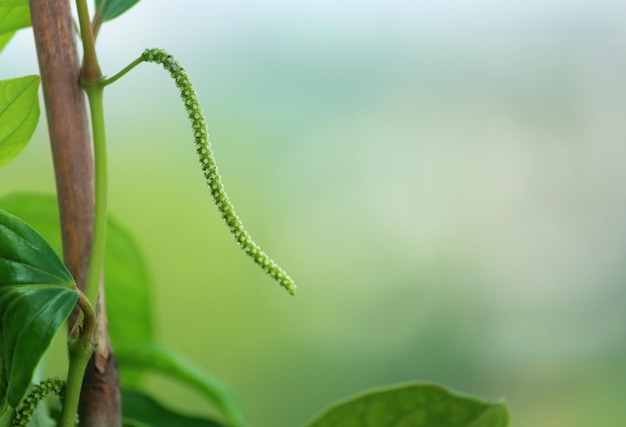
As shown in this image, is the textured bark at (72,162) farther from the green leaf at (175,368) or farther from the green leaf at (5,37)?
the green leaf at (175,368)

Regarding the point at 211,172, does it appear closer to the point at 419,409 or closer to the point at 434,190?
the point at 419,409

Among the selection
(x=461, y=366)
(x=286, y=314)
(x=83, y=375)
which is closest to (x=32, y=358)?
(x=83, y=375)

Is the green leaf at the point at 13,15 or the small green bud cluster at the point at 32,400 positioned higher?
the green leaf at the point at 13,15

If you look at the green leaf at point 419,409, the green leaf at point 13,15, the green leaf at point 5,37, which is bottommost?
the green leaf at point 419,409

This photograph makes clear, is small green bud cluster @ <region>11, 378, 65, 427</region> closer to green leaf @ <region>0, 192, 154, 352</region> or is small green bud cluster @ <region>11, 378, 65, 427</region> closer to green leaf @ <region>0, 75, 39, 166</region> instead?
green leaf @ <region>0, 75, 39, 166</region>

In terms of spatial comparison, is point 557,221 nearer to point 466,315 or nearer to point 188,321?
point 466,315

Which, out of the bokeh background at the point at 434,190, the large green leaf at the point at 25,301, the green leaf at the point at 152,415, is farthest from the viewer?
the bokeh background at the point at 434,190

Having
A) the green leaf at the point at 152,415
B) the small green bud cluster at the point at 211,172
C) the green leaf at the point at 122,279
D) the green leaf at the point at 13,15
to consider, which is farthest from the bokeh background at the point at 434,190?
the small green bud cluster at the point at 211,172
